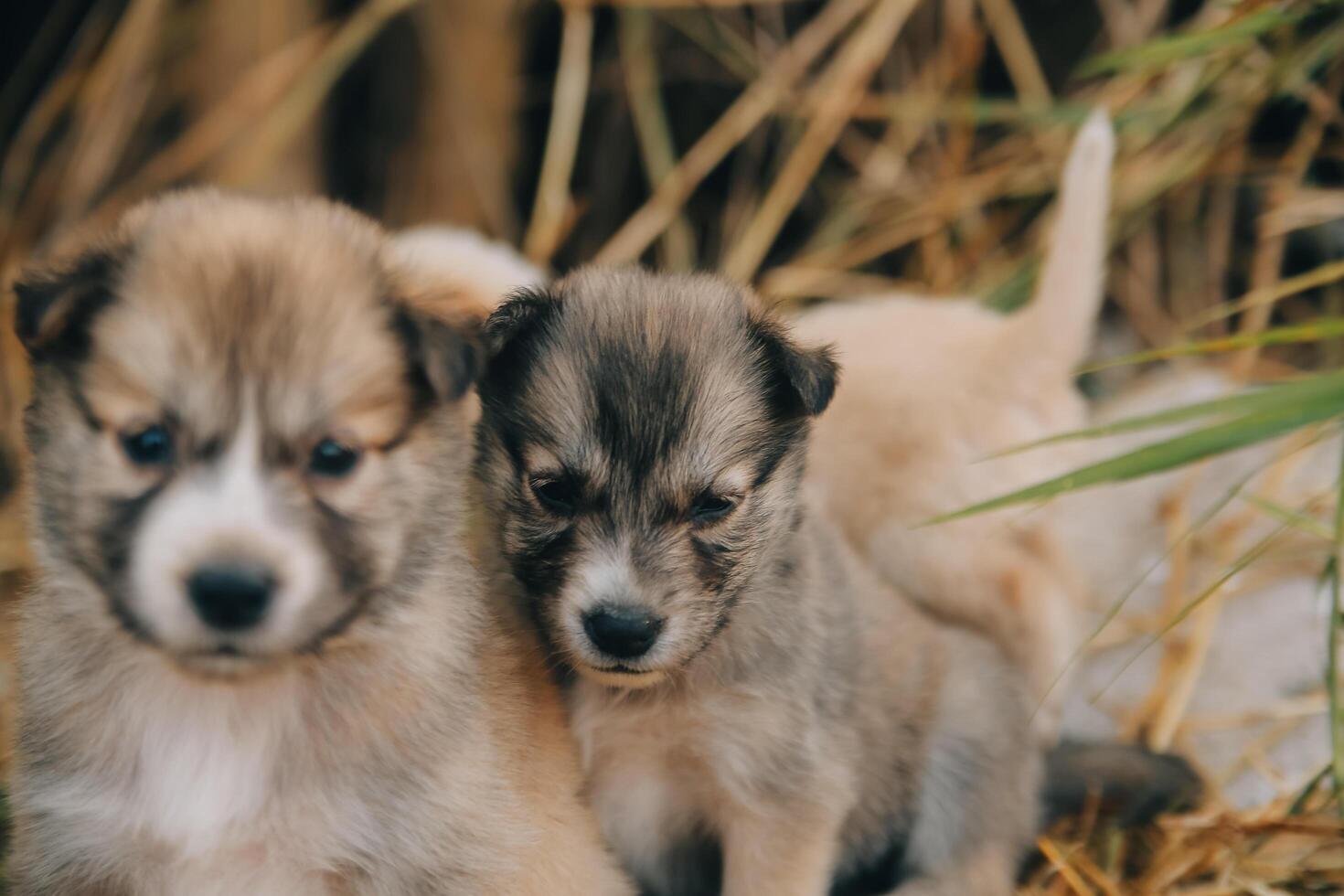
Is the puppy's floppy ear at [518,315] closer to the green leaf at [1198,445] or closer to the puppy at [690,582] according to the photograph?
the puppy at [690,582]

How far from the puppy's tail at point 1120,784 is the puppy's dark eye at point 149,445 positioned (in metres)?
2.25

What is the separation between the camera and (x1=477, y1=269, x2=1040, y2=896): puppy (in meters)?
2.45

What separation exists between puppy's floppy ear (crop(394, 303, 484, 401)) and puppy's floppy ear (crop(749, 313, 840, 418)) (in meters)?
0.68

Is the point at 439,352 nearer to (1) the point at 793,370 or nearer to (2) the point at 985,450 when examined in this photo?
(1) the point at 793,370

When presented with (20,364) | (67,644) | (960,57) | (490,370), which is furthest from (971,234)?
(67,644)

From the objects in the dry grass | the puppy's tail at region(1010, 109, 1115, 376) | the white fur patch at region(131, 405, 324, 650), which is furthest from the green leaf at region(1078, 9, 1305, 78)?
the white fur patch at region(131, 405, 324, 650)

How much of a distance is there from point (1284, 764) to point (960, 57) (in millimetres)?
2750

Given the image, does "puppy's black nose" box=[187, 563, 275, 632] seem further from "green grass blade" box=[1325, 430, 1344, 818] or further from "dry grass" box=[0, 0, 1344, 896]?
"dry grass" box=[0, 0, 1344, 896]

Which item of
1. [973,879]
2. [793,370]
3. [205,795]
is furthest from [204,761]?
[973,879]

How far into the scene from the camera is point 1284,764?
11.8 ft

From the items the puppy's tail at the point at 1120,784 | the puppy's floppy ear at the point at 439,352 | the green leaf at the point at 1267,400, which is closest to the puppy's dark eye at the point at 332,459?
the puppy's floppy ear at the point at 439,352

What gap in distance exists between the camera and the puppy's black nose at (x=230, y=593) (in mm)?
1822

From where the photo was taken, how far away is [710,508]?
2.56 m

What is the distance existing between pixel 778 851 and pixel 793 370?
2.99 ft
